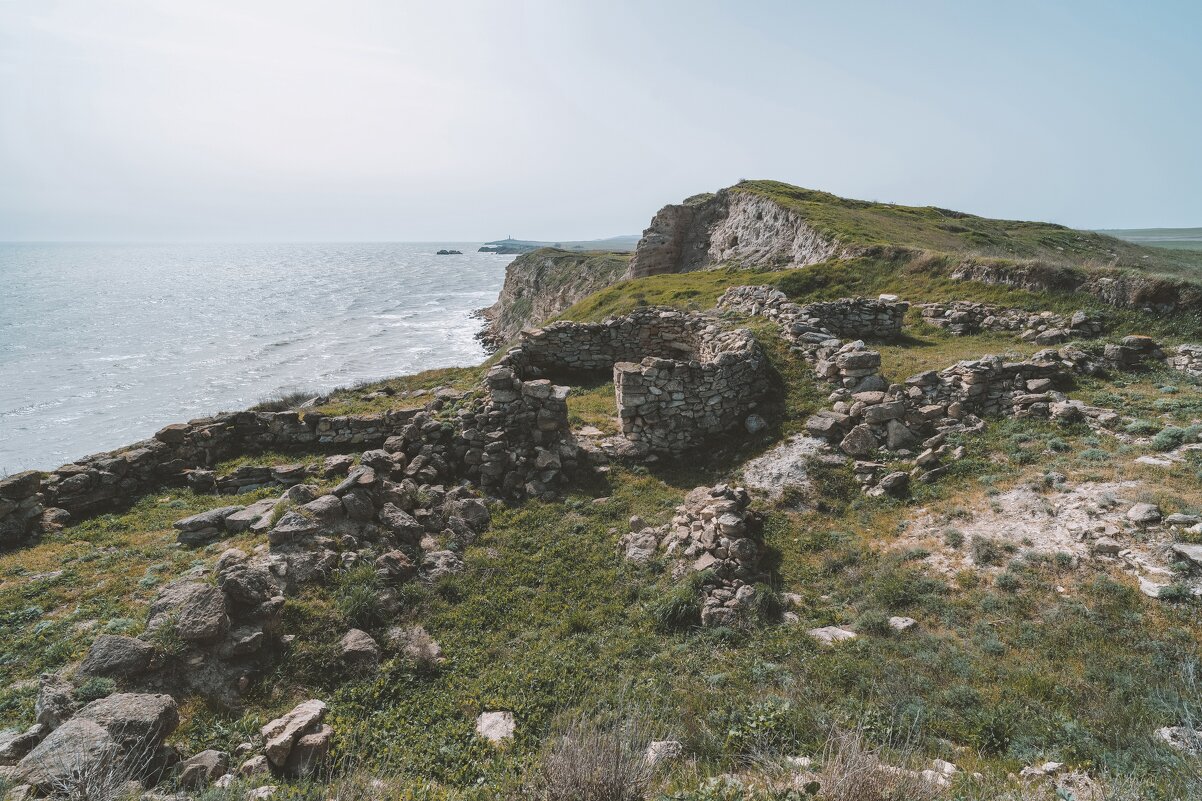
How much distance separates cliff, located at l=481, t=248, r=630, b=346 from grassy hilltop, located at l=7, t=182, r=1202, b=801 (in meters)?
48.7

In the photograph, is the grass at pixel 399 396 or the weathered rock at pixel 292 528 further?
the grass at pixel 399 396

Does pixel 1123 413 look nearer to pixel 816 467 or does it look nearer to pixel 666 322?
pixel 816 467

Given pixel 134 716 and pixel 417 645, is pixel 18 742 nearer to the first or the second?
pixel 134 716

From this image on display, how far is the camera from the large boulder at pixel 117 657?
6301mm

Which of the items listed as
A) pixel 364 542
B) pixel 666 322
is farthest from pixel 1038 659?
pixel 666 322

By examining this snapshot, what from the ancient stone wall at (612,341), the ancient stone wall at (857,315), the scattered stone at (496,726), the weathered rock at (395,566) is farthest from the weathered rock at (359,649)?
the ancient stone wall at (857,315)

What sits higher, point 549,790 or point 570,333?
point 570,333

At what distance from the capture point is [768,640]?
299 inches

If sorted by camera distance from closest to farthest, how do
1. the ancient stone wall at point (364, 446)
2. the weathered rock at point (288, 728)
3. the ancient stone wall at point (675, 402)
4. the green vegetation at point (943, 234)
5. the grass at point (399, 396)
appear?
the weathered rock at point (288, 728) → the ancient stone wall at point (364, 446) → the ancient stone wall at point (675, 402) → the grass at point (399, 396) → the green vegetation at point (943, 234)

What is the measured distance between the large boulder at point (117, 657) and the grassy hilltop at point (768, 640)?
703mm

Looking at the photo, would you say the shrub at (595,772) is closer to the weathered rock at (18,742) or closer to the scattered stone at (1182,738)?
the scattered stone at (1182,738)

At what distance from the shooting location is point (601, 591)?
9062 mm

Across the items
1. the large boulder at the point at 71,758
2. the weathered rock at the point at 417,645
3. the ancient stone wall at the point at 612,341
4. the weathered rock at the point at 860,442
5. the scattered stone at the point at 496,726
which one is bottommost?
the scattered stone at the point at 496,726

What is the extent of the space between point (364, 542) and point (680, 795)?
700cm
